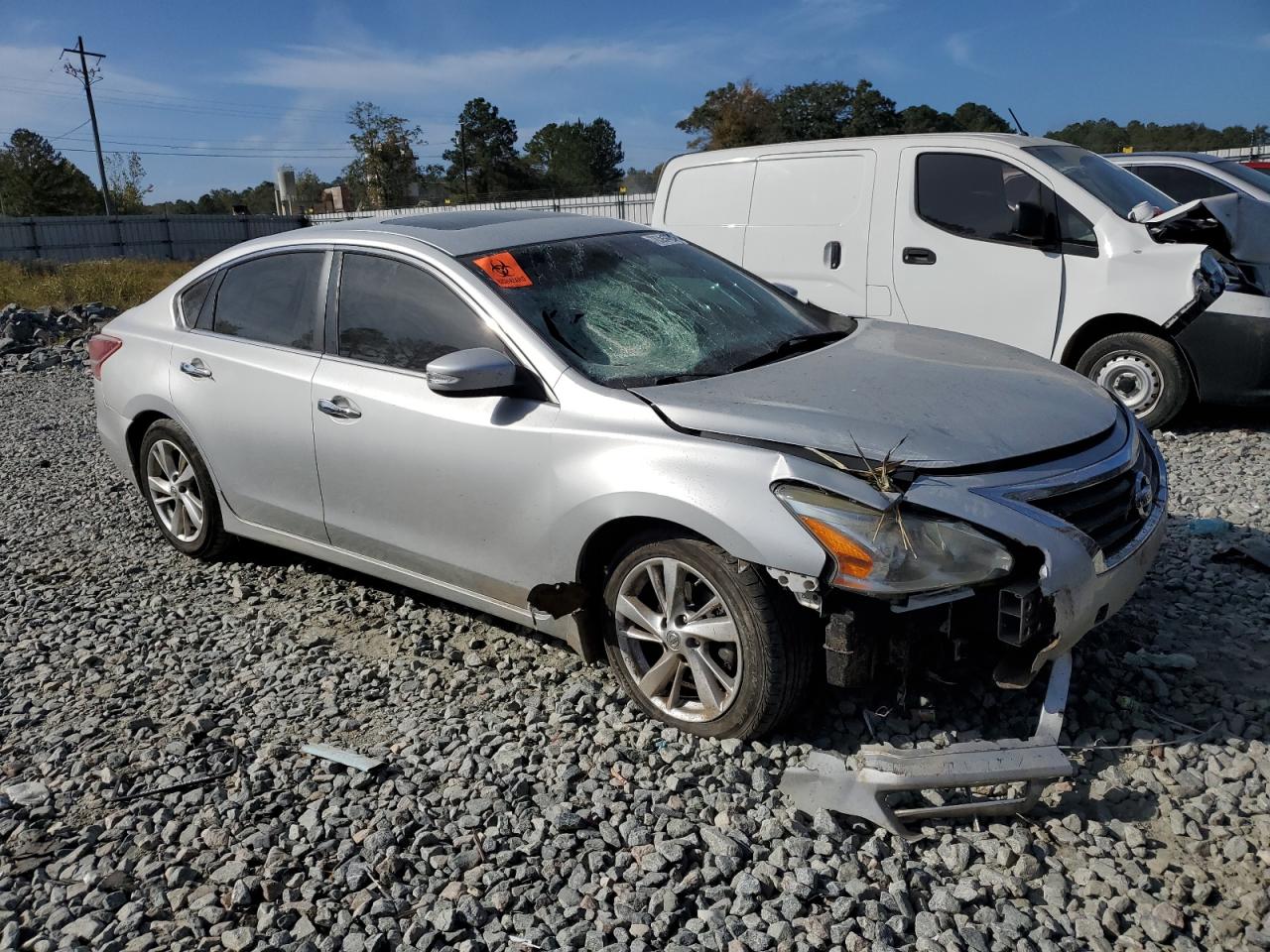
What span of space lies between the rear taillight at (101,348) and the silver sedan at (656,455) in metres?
0.58

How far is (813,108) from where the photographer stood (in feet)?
196

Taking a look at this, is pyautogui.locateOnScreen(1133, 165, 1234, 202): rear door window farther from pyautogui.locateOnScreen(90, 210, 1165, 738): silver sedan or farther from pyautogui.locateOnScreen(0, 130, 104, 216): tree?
pyautogui.locateOnScreen(0, 130, 104, 216): tree

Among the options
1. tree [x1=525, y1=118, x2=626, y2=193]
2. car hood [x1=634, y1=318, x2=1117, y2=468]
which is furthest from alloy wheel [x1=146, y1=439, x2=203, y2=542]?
tree [x1=525, y1=118, x2=626, y2=193]

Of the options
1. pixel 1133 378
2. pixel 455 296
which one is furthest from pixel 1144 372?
pixel 455 296

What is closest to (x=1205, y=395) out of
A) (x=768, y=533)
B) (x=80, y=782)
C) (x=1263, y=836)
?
(x=1263, y=836)

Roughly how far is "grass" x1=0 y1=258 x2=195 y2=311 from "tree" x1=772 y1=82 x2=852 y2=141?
136ft

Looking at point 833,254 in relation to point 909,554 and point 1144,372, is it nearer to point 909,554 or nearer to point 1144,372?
point 1144,372

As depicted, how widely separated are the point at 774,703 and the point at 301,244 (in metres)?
2.95

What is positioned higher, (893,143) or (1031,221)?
(893,143)

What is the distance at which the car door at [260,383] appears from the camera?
440 cm

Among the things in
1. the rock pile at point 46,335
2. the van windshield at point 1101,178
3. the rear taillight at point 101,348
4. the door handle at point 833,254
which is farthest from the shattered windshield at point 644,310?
the rock pile at point 46,335

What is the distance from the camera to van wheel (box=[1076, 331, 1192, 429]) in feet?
22.1

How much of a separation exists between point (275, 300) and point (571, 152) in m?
74.8

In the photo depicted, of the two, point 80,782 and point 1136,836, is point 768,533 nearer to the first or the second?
point 1136,836
